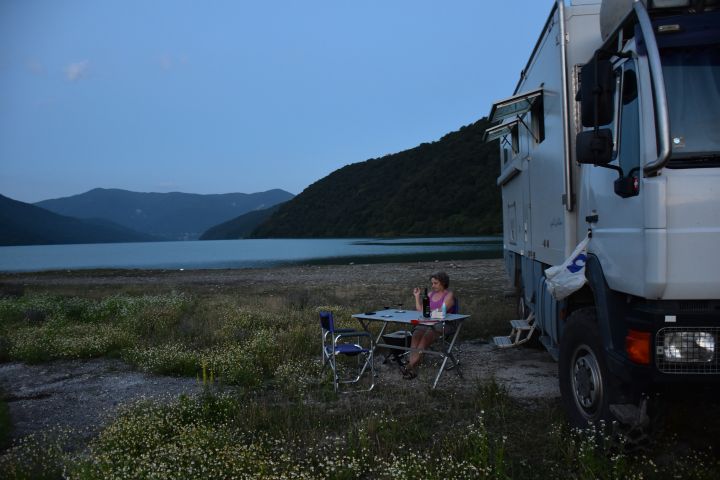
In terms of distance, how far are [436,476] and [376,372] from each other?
3886 millimetres

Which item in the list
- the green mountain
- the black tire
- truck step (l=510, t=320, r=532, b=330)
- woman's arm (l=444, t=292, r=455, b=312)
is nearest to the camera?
the black tire

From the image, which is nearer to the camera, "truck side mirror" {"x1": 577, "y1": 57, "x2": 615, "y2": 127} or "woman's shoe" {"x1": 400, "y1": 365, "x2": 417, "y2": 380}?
"truck side mirror" {"x1": 577, "y1": 57, "x2": 615, "y2": 127}

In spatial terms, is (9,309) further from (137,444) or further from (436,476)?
(436,476)

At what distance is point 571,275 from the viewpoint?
191 inches

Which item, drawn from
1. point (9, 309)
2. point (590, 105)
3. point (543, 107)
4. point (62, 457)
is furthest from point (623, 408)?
point (9, 309)

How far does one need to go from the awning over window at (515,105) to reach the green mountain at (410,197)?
67131 mm

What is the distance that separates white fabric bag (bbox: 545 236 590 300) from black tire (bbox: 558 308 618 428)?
0.21 m

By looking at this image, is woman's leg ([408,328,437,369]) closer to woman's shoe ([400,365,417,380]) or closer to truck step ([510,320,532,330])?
woman's shoe ([400,365,417,380])

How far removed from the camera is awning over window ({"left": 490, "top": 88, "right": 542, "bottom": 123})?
6990mm

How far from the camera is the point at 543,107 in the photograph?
6770 millimetres

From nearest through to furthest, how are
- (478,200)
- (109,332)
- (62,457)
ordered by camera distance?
1. (62,457)
2. (109,332)
3. (478,200)

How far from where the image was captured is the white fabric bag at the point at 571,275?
4.76 meters

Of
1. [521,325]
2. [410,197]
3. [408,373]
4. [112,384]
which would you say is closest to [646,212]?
[408,373]

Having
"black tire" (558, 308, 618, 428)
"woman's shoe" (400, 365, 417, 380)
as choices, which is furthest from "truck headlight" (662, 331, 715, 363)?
"woman's shoe" (400, 365, 417, 380)
